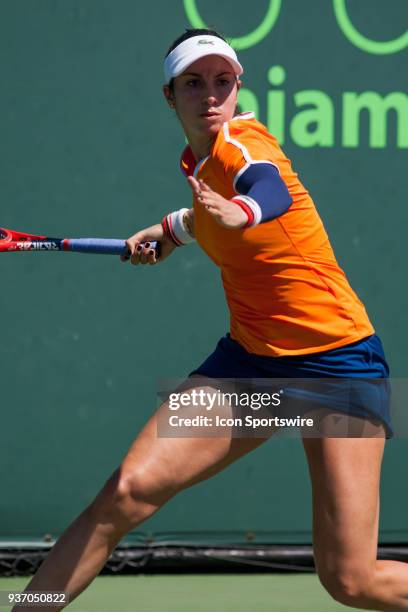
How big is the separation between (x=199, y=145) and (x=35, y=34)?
1.80m

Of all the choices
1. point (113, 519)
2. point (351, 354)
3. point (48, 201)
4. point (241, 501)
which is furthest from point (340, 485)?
point (48, 201)

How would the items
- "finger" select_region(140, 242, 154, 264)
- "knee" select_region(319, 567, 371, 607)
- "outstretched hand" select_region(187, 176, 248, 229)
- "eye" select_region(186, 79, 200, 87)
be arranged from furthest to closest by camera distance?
"finger" select_region(140, 242, 154, 264) < "eye" select_region(186, 79, 200, 87) < "knee" select_region(319, 567, 371, 607) < "outstretched hand" select_region(187, 176, 248, 229)

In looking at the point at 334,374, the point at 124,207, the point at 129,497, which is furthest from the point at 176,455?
the point at 124,207

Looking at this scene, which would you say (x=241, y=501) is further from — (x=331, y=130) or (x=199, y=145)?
(x=199, y=145)

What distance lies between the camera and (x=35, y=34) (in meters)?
4.88

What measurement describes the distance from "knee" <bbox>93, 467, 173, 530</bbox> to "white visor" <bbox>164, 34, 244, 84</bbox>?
3.50 ft

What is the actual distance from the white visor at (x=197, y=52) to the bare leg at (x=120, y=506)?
0.95 metres

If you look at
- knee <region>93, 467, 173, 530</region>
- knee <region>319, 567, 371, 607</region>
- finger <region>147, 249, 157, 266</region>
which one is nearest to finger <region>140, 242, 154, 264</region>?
finger <region>147, 249, 157, 266</region>

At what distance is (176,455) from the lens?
3.12 metres

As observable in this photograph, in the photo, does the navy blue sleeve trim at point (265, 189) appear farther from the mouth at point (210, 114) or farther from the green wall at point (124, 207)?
the green wall at point (124, 207)

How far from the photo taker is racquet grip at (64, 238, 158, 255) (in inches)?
145

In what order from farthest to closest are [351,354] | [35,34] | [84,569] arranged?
[35,34] → [351,354] → [84,569]

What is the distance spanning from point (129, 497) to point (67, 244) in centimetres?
96

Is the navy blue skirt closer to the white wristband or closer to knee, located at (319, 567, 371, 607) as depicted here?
knee, located at (319, 567, 371, 607)
